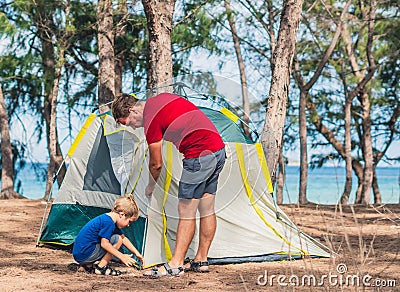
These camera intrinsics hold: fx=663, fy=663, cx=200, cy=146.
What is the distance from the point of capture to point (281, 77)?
670 cm

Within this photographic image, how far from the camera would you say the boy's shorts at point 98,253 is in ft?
14.9

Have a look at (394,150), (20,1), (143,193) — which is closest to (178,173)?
(143,193)

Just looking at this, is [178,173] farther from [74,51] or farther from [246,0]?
[74,51]

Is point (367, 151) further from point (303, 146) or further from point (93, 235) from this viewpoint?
point (93, 235)

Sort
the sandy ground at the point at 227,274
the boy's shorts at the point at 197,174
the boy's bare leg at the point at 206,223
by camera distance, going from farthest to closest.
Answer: the boy's bare leg at the point at 206,223 → the boy's shorts at the point at 197,174 → the sandy ground at the point at 227,274

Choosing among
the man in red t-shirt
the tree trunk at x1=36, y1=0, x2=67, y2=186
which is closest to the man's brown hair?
the man in red t-shirt

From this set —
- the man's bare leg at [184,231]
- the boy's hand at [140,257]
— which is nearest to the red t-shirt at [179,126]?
the man's bare leg at [184,231]

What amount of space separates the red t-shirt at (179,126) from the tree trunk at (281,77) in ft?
6.25

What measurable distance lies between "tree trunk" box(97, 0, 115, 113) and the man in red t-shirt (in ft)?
18.4

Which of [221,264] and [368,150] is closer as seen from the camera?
[221,264]

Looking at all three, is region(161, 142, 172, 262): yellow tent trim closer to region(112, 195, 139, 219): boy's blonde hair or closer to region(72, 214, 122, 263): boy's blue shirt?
region(112, 195, 139, 219): boy's blonde hair

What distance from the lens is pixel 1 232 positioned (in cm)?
648

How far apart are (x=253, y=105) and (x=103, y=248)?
1.59 meters

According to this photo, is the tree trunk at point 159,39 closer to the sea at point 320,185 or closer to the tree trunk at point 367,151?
the tree trunk at point 367,151
